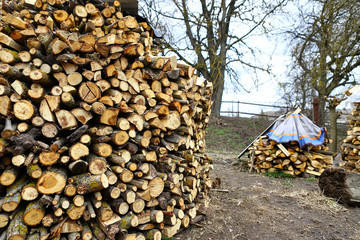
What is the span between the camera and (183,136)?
3.47 meters

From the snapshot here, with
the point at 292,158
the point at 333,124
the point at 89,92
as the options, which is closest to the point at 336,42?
the point at 333,124

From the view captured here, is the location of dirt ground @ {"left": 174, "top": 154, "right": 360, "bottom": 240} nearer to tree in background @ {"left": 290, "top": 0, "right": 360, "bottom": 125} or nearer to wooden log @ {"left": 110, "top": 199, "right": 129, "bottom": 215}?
wooden log @ {"left": 110, "top": 199, "right": 129, "bottom": 215}

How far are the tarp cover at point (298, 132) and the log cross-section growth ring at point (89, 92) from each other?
5311 millimetres

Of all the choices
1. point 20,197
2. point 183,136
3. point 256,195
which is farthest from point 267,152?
point 20,197

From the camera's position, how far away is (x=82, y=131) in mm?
2291

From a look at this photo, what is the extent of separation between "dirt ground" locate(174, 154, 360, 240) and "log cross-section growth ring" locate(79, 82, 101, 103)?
197cm

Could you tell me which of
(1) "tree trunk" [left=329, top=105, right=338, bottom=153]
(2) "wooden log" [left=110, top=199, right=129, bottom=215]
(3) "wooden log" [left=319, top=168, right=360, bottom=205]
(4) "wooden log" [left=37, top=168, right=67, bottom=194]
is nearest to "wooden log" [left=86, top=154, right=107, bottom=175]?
(4) "wooden log" [left=37, top=168, right=67, bottom=194]

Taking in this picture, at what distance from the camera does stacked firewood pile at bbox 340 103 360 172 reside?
21.7ft

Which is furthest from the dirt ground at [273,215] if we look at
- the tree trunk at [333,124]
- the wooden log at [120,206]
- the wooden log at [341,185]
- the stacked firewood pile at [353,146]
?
the tree trunk at [333,124]

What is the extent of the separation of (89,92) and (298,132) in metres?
5.83

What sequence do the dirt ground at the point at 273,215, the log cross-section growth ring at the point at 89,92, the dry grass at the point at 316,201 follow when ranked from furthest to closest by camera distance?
the dry grass at the point at 316,201
the dirt ground at the point at 273,215
the log cross-section growth ring at the point at 89,92

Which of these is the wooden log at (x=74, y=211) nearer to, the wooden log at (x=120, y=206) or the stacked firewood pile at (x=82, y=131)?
the stacked firewood pile at (x=82, y=131)

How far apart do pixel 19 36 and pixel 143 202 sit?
2210 mm

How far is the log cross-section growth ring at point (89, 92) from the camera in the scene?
2374mm
